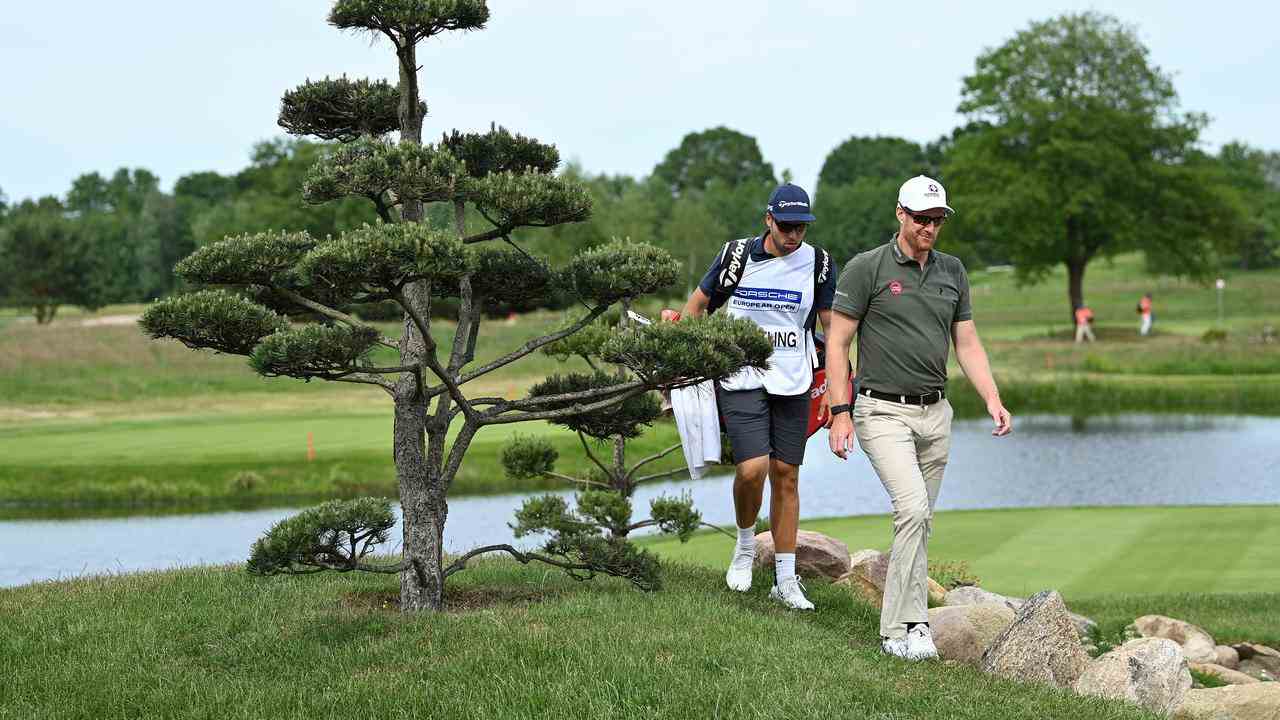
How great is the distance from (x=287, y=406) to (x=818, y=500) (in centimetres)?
1876

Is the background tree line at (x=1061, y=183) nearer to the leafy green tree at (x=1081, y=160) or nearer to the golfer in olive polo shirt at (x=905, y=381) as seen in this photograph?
the leafy green tree at (x=1081, y=160)

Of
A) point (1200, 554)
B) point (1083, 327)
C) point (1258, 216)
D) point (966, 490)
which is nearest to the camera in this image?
point (1200, 554)

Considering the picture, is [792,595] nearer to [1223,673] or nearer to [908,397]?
[908,397]

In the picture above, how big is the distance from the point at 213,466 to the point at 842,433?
21.0 meters

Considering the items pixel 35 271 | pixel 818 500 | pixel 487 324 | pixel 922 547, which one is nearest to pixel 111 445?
pixel 818 500

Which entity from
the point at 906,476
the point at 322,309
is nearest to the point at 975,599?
the point at 906,476

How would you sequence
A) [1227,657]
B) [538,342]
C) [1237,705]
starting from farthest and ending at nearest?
[1227,657] < [538,342] < [1237,705]

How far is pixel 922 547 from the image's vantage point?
8.29 meters

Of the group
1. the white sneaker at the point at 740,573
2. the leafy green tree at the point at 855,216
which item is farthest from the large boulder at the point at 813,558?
the leafy green tree at the point at 855,216

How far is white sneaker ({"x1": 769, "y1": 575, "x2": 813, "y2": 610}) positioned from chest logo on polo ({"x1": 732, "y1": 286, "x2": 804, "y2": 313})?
1.83 metres

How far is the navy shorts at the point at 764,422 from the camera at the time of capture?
30.5 feet

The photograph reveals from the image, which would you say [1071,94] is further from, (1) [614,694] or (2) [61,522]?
(1) [614,694]

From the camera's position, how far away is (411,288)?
374 inches

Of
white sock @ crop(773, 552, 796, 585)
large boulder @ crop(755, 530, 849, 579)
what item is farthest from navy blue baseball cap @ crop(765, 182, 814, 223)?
large boulder @ crop(755, 530, 849, 579)
